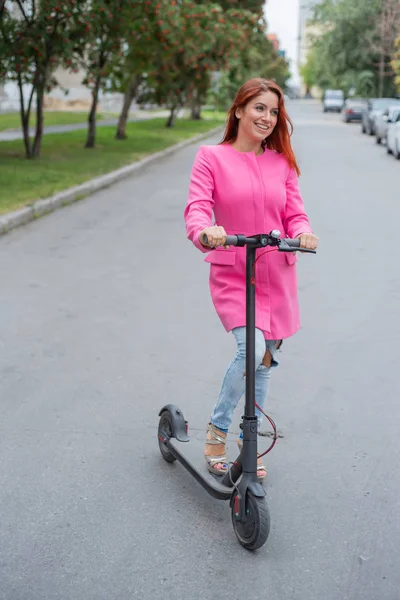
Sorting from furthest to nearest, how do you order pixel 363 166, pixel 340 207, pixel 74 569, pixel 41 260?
pixel 363 166, pixel 340 207, pixel 41 260, pixel 74 569

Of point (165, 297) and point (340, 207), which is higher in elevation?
point (165, 297)

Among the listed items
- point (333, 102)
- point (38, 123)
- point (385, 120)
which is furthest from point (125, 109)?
point (333, 102)

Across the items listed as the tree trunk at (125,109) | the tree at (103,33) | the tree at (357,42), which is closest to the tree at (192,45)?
the tree trunk at (125,109)

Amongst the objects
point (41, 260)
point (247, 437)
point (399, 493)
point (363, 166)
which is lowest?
point (363, 166)

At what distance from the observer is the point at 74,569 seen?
122 inches

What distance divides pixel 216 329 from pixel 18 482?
9.43 ft

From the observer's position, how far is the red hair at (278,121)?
3512 mm

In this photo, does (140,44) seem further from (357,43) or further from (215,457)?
(357,43)

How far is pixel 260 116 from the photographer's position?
11.5 ft

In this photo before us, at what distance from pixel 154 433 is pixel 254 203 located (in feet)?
4.78

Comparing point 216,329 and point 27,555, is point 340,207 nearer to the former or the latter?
point 216,329

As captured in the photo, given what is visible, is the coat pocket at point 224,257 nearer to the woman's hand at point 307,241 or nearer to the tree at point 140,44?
the woman's hand at point 307,241

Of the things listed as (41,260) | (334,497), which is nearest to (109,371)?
(334,497)

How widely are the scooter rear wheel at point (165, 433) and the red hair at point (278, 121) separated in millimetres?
1274
